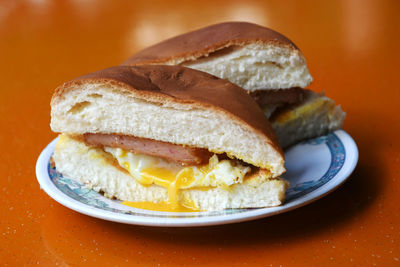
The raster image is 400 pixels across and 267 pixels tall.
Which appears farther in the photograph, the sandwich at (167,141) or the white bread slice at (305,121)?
the white bread slice at (305,121)

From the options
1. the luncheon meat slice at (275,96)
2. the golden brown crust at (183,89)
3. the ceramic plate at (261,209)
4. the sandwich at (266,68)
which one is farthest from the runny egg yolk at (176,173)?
the luncheon meat slice at (275,96)

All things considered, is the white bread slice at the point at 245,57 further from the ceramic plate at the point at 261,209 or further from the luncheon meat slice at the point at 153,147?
the luncheon meat slice at the point at 153,147

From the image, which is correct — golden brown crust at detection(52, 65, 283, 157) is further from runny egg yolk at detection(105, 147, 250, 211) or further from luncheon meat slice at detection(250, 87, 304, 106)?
luncheon meat slice at detection(250, 87, 304, 106)

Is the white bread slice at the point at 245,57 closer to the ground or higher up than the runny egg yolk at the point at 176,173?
higher up

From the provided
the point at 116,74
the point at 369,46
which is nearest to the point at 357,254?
the point at 116,74

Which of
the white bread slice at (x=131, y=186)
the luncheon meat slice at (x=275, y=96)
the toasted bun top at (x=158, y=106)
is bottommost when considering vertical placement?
the white bread slice at (x=131, y=186)

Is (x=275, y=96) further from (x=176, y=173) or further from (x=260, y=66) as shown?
(x=176, y=173)
